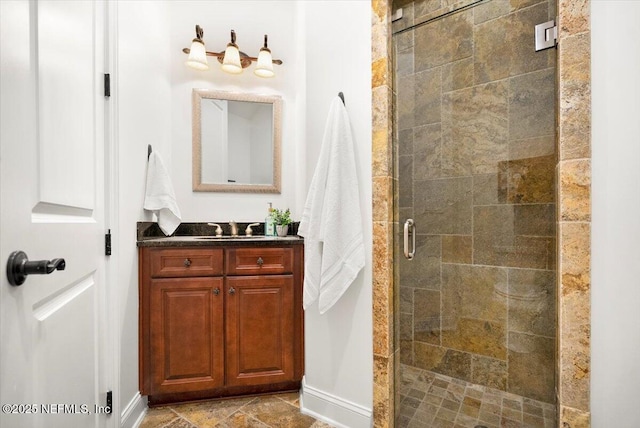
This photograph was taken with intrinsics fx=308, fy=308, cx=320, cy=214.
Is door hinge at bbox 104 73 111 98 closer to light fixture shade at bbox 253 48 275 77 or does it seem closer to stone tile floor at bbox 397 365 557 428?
light fixture shade at bbox 253 48 275 77

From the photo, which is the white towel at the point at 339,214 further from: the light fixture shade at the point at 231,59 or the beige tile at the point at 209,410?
the light fixture shade at the point at 231,59

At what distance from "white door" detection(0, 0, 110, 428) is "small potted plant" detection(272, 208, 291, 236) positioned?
3.77 feet

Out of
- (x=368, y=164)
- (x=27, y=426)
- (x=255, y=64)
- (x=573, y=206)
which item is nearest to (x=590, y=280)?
(x=573, y=206)

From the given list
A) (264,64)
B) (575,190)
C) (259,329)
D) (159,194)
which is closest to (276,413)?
(259,329)

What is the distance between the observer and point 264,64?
2.32 m

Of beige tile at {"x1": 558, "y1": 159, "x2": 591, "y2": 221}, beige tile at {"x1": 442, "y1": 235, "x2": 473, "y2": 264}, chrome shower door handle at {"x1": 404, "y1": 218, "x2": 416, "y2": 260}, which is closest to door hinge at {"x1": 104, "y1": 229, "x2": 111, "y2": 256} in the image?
chrome shower door handle at {"x1": 404, "y1": 218, "x2": 416, "y2": 260}

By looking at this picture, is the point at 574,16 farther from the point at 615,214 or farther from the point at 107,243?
the point at 107,243

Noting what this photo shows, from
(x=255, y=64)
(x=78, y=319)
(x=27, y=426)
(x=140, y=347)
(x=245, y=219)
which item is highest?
(x=255, y=64)

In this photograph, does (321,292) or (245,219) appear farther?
(245,219)

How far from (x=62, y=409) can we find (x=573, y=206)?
1686 millimetres

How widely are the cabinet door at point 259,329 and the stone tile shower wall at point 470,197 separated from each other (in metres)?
0.72

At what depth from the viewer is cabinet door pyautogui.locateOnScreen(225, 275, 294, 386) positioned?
180 cm

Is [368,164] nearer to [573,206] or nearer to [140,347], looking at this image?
[573,206]

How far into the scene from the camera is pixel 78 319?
1.01m
